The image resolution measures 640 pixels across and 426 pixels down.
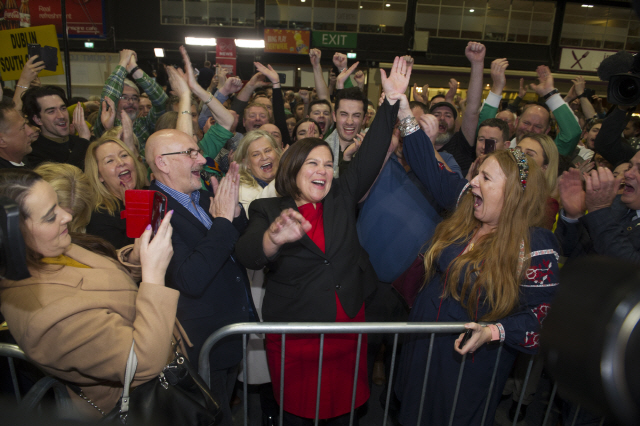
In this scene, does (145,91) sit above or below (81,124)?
above

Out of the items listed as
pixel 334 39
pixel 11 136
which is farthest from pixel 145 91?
pixel 334 39

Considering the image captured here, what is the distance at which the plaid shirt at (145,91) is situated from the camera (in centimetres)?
368

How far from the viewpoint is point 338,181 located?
2373mm

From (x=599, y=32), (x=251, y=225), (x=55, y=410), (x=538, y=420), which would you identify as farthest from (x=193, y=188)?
(x=599, y=32)

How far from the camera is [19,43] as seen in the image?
16.6 feet

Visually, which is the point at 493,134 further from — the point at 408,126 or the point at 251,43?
the point at 251,43

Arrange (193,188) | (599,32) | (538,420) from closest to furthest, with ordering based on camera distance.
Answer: (193,188) → (538,420) → (599,32)

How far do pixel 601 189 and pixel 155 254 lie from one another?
2.11 m

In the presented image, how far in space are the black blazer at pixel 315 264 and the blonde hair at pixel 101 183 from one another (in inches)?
40.8

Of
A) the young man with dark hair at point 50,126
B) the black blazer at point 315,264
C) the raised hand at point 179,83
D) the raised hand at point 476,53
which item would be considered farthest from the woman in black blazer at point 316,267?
the young man with dark hair at point 50,126

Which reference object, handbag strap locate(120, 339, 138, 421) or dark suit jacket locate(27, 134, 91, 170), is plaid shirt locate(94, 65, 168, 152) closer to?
dark suit jacket locate(27, 134, 91, 170)

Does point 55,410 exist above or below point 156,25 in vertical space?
below

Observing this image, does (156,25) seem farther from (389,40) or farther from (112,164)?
(112,164)

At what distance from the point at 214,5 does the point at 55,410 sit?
2125cm
